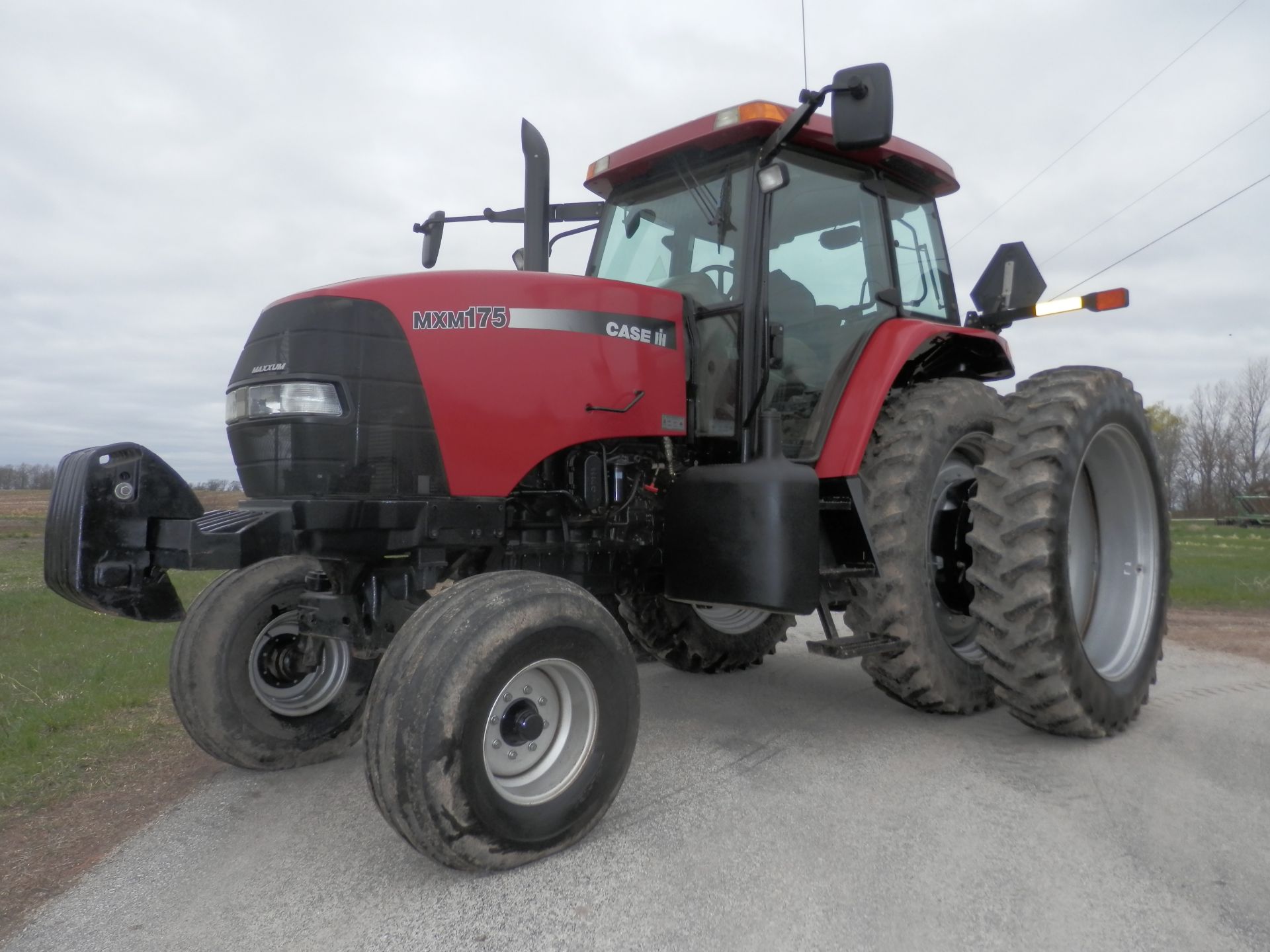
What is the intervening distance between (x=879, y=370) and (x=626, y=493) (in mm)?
1140

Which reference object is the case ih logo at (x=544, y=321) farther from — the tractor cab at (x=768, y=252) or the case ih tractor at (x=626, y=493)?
the tractor cab at (x=768, y=252)

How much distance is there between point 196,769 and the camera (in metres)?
3.48

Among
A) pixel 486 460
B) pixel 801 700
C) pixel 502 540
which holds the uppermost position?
pixel 486 460

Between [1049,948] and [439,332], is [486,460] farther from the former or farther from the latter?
[1049,948]

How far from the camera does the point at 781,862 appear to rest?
254 centimetres

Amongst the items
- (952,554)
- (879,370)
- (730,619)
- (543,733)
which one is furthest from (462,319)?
(730,619)

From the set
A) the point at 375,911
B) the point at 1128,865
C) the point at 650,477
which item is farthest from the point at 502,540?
the point at 1128,865

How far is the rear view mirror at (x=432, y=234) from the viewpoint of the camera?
406 cm

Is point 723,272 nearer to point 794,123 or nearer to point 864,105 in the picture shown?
point 794,123

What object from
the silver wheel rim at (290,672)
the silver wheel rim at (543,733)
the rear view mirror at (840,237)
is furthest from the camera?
the rear view mirror at (840,237)

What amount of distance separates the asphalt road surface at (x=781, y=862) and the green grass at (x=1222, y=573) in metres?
4.47

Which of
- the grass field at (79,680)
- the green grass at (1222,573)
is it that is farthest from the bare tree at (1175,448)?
the grass field at (79,680)

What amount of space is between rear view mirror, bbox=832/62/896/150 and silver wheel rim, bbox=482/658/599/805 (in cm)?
187

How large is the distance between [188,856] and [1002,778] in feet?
8.85
